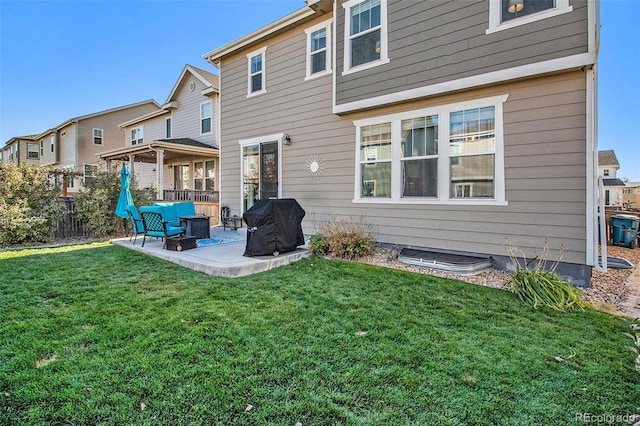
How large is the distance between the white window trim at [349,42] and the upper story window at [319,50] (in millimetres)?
675

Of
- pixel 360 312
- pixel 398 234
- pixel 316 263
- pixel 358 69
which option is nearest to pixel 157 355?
pixel 360 312

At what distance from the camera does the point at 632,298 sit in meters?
4.35

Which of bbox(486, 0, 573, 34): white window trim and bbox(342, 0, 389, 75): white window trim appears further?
bbox(342, 0, 389, 75): white window trim

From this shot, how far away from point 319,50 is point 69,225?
816cm

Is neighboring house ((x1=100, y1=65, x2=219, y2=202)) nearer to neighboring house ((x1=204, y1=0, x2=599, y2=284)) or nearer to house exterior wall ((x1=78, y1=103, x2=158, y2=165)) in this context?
neighboring house ((x1=204, y1=0, x2=599, y2=284))

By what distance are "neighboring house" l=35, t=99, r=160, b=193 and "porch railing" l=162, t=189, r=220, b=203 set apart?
1111cm

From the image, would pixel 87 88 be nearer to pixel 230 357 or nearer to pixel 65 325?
pixel 65 325

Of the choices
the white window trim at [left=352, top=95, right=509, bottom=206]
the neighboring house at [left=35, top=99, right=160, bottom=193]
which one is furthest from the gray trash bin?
the neighboring house at [left=35, top=99, right=160, bottom=193]

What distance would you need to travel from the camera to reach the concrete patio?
5.28 meters

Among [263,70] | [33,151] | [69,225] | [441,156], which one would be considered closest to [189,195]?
[69,225]

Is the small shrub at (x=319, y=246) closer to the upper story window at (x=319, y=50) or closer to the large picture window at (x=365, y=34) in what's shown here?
the large picture window at (x=365, y=34)

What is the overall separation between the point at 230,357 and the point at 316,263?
137 inches

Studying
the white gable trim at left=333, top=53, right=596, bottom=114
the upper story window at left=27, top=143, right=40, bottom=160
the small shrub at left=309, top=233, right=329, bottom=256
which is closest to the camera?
the white gable trim at left=333, top=53, right=596, bottom=114

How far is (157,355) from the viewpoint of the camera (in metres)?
2.62
